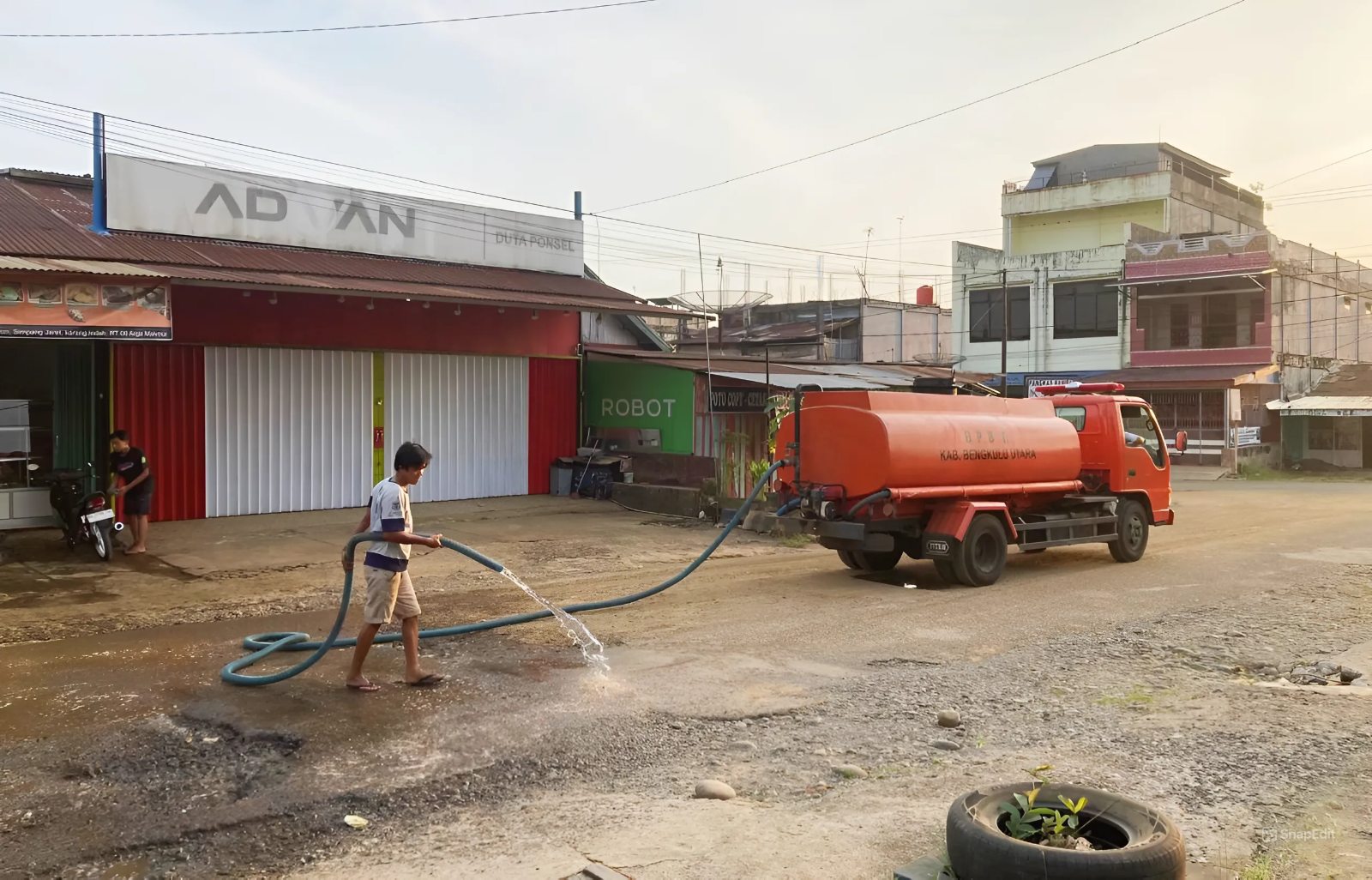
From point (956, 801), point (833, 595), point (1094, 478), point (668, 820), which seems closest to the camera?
point (956, 801)

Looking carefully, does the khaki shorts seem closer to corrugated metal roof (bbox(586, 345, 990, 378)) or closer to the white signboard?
corrugated metal roof (bbox(586, 345, 990, 378))

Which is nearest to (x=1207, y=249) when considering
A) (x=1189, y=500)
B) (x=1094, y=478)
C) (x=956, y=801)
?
(x=1189, y=500)

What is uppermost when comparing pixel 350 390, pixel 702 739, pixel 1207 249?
pixel 1207 249

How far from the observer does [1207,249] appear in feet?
124

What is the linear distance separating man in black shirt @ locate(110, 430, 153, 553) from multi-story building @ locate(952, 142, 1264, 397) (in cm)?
2857

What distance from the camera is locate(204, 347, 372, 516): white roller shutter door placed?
635 inches

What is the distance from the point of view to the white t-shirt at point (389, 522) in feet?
23.4

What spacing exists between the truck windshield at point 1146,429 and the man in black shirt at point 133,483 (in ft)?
43.9

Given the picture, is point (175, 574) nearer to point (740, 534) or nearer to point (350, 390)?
point (350, 390)

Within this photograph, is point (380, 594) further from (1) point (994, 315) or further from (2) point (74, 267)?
(1) point (994, 315)

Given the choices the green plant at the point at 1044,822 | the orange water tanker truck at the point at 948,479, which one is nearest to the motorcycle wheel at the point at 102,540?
the orange water tanker truck at the point at 948,479

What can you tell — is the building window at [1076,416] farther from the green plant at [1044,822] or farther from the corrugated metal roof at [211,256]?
the green plant at [1044,822]

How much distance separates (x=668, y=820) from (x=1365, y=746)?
4287 millimetres

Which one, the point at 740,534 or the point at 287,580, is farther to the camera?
the point at 740,534
